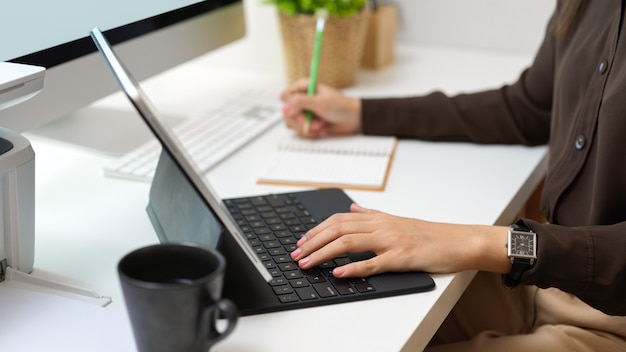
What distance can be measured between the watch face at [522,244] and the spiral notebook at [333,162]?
0.25 metres

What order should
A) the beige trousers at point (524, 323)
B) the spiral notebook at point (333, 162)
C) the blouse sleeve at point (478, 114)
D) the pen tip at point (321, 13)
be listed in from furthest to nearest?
the pen tip at point (321, 13)
the blouse sleeve at point (478, 114)
the spiral notebook at point (333, 162)
the beige trousers at point (524, 323)

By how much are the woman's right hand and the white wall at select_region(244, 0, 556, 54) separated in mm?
397

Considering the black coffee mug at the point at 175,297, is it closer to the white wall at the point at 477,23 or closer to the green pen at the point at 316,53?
the green pen at the point at 316,53

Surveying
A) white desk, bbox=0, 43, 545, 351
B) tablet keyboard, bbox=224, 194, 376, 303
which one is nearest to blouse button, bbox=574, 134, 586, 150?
white desk, bbox=0, 43, 545, 351

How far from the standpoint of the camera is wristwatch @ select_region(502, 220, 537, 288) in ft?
2.82

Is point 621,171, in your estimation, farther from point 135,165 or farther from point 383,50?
point 383,50

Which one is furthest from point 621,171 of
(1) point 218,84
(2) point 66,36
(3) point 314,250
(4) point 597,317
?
(1) point 218,84

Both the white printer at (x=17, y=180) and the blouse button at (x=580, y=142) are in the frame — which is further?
the blouse button at (x=580, y=142)

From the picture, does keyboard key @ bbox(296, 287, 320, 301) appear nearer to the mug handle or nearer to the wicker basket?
the mug handle

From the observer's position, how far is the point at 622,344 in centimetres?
97

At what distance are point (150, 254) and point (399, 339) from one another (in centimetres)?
24

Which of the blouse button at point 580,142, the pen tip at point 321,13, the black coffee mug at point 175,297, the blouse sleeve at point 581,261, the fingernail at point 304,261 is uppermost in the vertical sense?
the pen tip at point 321,13

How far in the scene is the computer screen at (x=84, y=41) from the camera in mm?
890

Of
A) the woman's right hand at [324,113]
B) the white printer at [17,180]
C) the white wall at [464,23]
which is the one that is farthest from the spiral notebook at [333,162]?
the white wall at [464,23]
